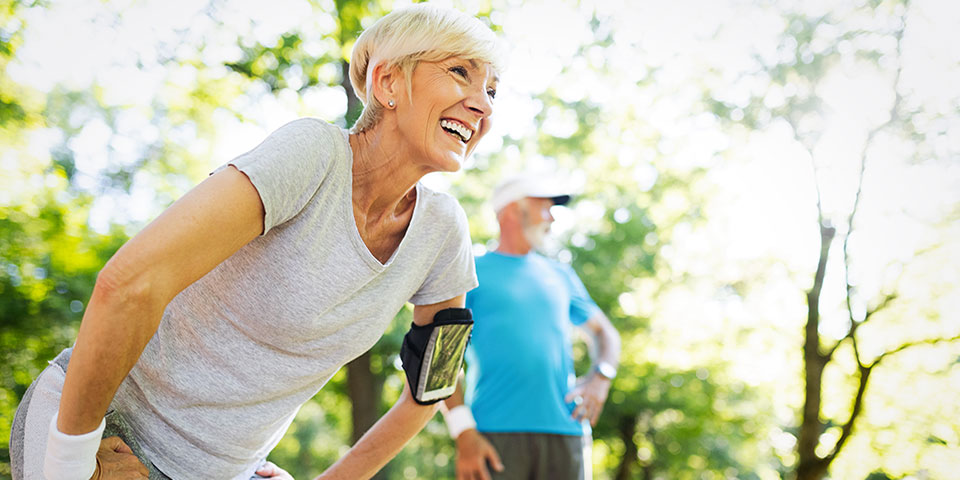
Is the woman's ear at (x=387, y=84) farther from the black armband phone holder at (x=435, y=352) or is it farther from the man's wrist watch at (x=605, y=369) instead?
the man's wrist watch at (x=605, y=369)

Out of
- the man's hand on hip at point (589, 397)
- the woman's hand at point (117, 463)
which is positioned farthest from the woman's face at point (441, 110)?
the man's hand on hip at point (589, 397)

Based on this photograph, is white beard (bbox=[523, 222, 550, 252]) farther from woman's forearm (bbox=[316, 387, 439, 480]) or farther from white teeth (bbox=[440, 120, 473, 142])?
white teeth (bbox=[440, 120, 473, 142])

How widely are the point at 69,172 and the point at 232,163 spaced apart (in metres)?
11.6

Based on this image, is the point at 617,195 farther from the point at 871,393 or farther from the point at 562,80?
the point at 871,393

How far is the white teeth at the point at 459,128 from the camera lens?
1.39 m

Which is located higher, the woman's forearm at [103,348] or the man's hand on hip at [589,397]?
the woman's forearm at [103,348]

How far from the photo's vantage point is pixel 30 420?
3.85 feet

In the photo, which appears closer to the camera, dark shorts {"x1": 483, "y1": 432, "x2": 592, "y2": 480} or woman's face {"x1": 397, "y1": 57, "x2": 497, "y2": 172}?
woman's face {"x1": 397, "y1": 57, "x2": 497, "y2": 172}

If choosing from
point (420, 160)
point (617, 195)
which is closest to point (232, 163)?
point (420, 160)

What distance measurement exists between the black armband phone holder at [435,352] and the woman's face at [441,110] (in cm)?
36

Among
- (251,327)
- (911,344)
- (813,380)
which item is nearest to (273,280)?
(251,327)

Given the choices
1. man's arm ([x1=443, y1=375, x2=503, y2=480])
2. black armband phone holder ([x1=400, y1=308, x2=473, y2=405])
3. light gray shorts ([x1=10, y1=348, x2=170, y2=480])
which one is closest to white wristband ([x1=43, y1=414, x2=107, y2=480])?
light gray shorts ([x1=10, y1=348, x2=170, y2=480])

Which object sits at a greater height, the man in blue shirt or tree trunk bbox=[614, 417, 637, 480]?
the man in blue shirt

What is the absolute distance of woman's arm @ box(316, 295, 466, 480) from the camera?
1588 millimetres
